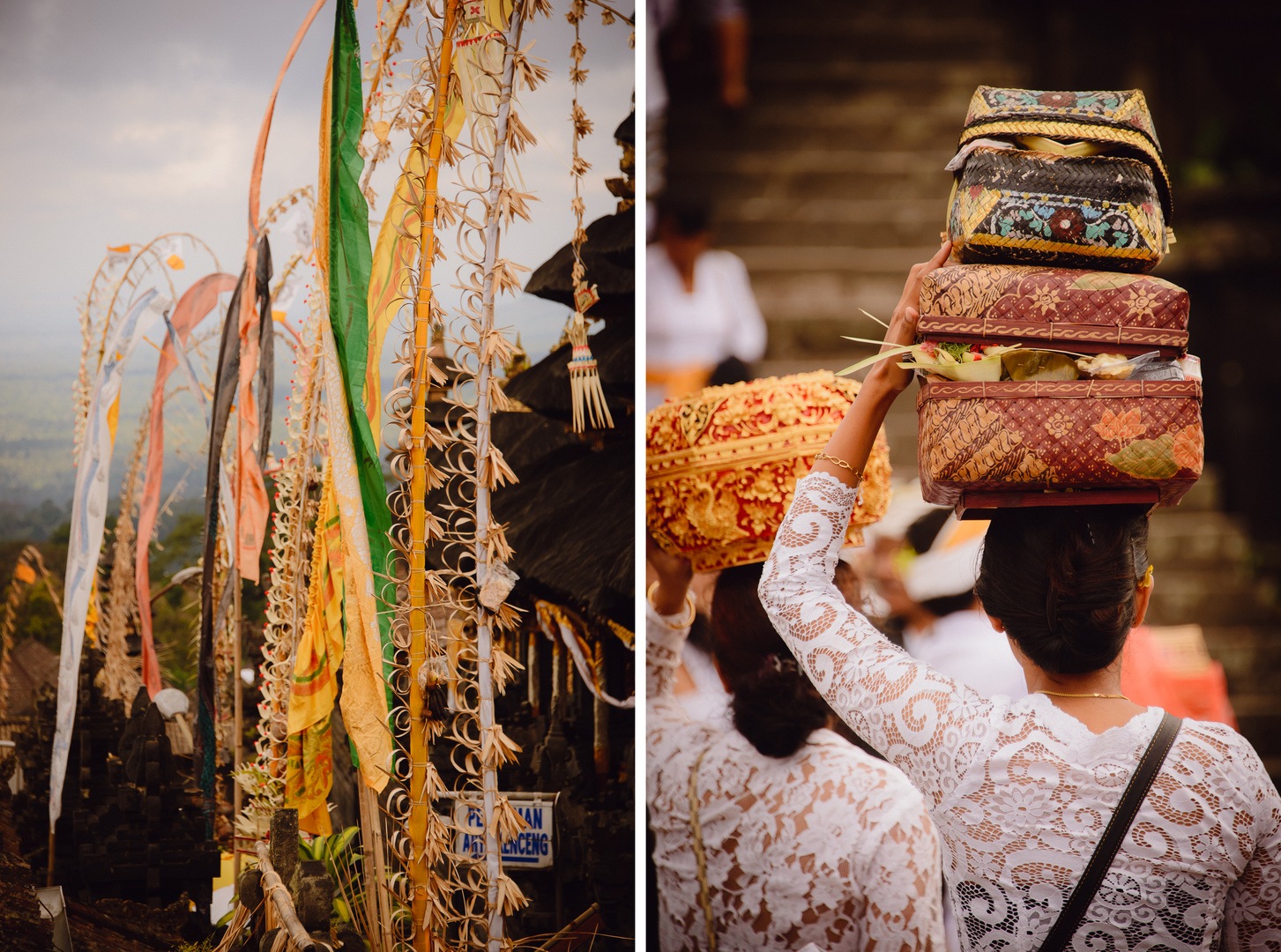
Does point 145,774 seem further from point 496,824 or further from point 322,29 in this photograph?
point 322,29

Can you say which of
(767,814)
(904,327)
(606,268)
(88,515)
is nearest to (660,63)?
(606,268)

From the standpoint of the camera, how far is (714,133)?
2.16m

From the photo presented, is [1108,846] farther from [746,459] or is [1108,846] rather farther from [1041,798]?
[746,459]

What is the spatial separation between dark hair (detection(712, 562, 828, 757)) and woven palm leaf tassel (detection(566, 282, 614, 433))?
505 mm

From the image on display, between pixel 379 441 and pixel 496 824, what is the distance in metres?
0.90

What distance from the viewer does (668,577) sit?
214 centimetres

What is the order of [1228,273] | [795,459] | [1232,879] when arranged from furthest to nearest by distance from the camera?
[1228,273] < [795,459] < [1232,879]

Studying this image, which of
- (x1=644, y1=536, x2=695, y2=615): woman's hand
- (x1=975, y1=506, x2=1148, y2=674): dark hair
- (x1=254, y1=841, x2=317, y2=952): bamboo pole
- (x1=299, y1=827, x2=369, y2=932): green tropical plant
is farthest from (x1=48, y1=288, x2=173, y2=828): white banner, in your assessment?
(x1=975, y1=506, x2=1148, y2=674): dark hair

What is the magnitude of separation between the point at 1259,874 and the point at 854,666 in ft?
2.71

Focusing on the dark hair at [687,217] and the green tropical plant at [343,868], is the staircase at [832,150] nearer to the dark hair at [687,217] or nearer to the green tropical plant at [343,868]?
the dark hair at [687,217]

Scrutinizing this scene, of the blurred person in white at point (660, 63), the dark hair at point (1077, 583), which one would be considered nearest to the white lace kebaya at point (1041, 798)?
the dark hair at point (1077, 583)

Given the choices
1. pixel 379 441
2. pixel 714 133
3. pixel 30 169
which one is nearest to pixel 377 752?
pixel 379 441

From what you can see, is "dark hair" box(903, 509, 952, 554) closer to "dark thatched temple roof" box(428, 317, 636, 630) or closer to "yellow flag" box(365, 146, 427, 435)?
"dark thatched temple roof" box(428, 317, 636, 630)

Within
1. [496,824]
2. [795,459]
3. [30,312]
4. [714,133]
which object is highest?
[714,133]
